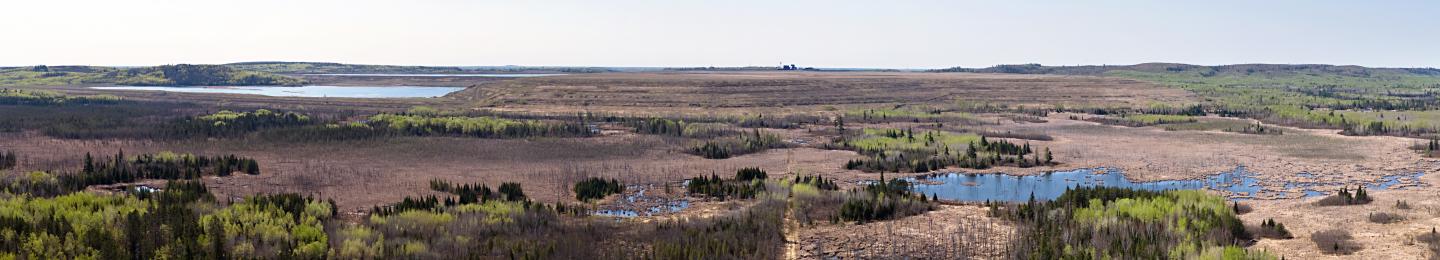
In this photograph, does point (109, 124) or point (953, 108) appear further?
point (953, 108)

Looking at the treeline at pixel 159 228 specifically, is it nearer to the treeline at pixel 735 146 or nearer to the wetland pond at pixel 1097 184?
the wetland pond at pixel 1097 184

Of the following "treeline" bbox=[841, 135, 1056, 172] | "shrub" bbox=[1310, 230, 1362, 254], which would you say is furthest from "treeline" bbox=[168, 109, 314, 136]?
"shrub" bbox=[1310, 230, 1362, 254]

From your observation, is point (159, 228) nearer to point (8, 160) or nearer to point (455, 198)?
point (455, 198)

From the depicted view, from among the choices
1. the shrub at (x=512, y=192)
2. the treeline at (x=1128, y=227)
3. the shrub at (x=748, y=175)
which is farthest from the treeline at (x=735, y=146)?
the treeline at (x=1128, y=227)

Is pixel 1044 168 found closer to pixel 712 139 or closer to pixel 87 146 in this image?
pixel 712 139

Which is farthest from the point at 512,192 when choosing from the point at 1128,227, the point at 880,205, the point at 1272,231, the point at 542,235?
the point at 1272,231

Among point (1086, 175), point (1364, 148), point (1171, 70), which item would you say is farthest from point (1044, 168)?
point (1171, 70)
